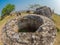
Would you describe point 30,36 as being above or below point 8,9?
above

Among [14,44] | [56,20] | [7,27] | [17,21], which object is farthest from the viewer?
[56,20]

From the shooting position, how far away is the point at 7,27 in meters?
20.7

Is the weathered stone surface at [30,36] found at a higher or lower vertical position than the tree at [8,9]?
higher

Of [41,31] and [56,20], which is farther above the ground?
[41,31]

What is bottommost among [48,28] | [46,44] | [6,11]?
[6,11]

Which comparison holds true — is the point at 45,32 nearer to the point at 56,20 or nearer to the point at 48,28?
the point at 48,28

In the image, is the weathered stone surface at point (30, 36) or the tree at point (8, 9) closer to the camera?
the weathered stone surface at point (30, 36)

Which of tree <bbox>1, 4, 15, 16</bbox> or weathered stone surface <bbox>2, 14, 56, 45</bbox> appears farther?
tree <bbox>1, 4, 15, 16</bbox>

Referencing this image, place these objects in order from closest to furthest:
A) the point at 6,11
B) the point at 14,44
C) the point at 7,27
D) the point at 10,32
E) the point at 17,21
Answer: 1. the point at 14,44
2. the point at 10,32
3. the point at 7,27
4. the point at 17,21
5. the point at 6,11

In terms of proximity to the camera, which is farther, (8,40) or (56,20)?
(56,20)

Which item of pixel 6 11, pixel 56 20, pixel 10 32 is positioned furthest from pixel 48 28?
pixel 6 11

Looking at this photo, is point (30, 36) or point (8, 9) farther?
point (8, 9)

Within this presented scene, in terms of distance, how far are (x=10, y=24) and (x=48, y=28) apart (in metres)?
4.77

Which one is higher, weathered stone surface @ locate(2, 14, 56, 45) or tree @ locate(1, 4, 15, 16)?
weathered stone surface @ locate(2, 14, 56, 45)
